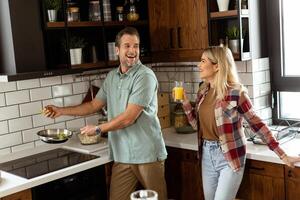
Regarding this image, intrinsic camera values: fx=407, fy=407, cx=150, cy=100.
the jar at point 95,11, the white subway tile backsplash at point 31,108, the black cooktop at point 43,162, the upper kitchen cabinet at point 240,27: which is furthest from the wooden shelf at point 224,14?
the white subway tile backsplash at point 31,108

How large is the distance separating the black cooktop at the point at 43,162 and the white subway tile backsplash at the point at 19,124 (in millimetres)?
232

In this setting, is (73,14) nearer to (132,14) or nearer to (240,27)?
(132,14)

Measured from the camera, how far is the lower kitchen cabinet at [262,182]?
249 centimetres

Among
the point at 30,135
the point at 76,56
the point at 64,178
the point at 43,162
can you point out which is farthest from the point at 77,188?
the point at 76,56

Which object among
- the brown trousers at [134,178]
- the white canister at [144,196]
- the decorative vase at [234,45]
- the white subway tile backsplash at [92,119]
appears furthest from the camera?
the white subway tile backsplash at [92,119]

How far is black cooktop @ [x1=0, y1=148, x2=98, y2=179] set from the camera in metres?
2.48

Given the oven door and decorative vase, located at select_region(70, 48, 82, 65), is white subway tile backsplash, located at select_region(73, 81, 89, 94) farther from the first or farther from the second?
the oven door

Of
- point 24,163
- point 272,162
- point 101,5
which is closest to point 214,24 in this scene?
Result: point 101,5

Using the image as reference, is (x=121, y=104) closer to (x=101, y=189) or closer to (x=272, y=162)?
(x=101, y=189)

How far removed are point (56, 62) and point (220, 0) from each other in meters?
1.28

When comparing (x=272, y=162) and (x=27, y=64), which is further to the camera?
(x=27, y=64)

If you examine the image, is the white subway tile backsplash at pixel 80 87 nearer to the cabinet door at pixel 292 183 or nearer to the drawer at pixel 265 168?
the drawer at pixel 265 168

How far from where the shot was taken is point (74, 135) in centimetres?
326

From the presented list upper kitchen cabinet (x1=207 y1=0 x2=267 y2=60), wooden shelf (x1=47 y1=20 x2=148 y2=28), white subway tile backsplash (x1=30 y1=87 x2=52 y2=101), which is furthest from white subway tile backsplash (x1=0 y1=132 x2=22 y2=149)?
upper kitchen cabinet (x1=207 y1=0 x2=267 y2=60)
